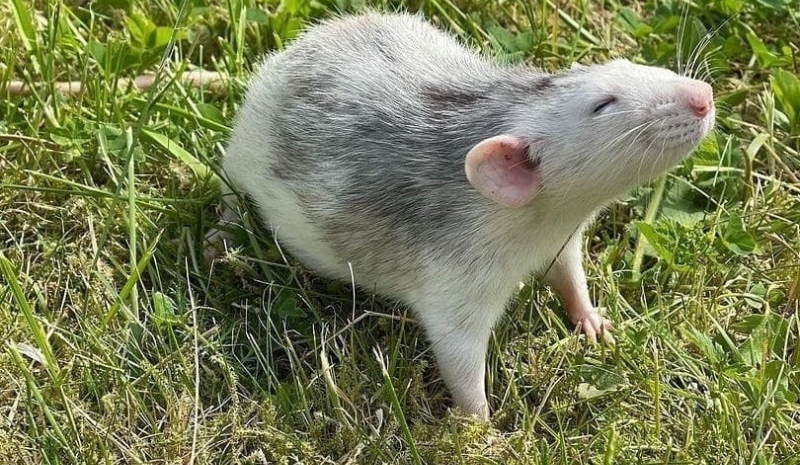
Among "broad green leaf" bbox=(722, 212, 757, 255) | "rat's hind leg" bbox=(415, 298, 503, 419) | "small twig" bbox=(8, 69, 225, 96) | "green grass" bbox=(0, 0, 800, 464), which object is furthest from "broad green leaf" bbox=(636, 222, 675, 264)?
"small twig" bbox=(8, 69, 225, 96)

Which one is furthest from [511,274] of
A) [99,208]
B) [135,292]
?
[99,208]

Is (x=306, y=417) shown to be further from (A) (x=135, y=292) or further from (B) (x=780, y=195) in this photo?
(B) (x=780, y=195)

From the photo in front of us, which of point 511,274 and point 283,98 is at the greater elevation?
point 283,98

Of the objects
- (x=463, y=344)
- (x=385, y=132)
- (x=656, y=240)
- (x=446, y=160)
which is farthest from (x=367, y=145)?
(x=656, y=240)

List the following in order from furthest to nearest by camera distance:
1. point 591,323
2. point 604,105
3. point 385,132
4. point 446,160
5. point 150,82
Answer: point 150,82, point 591,323, point 385,132, point 446,160, point 604,105

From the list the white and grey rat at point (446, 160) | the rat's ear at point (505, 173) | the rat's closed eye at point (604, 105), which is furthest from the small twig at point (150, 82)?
the rat's closed eye at point (604, 105)

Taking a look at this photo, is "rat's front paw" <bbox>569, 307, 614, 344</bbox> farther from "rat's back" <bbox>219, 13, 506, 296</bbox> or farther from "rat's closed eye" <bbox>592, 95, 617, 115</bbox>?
"rat's closed eye" <bbox>592, 95, 617, 115</bbox>

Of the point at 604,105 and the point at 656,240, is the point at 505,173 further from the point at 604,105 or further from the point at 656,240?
the point at 656,240
